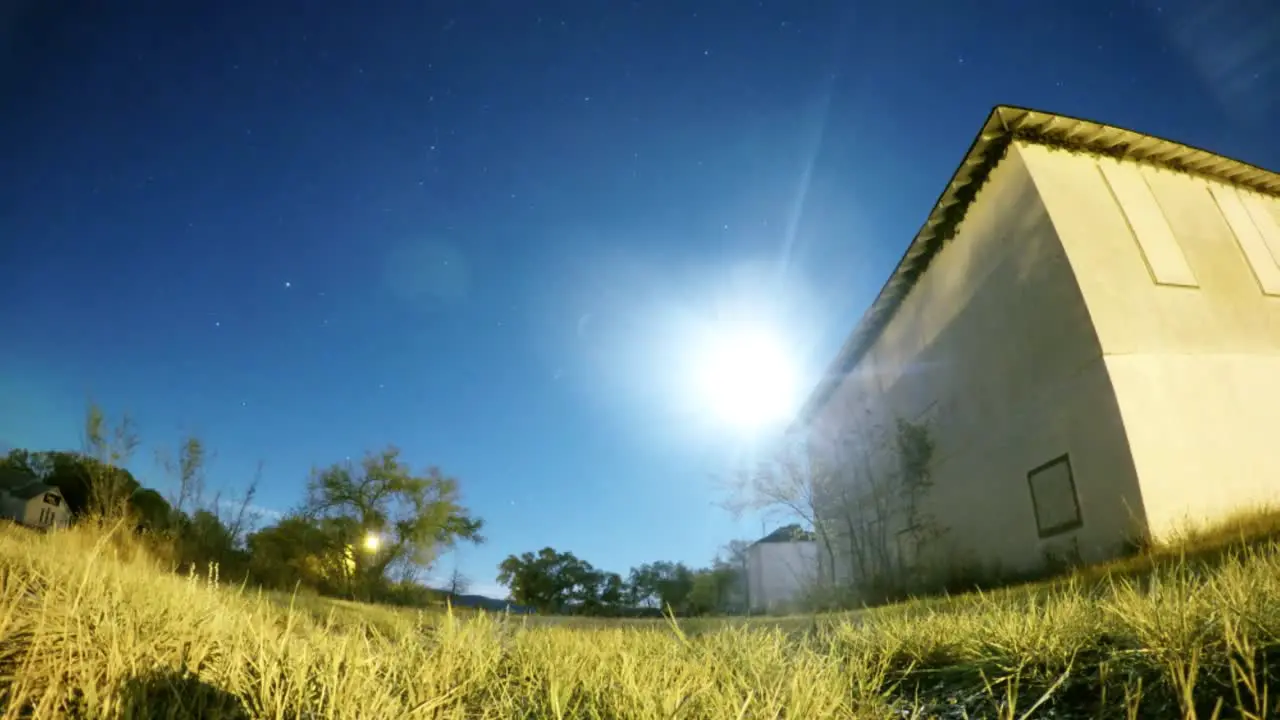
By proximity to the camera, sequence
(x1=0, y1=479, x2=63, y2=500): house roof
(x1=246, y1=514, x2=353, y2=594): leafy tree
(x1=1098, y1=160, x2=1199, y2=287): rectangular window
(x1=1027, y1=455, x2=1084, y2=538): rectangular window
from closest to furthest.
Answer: (x1=1027, y1=455, x2=1084, y2=538): rectangular window < (x1=1098, y1=160, x2=1199, y2=287): rectangular window < (x1=246, y1=514, x2=353, y2=594): leafy tree < (x1=0, y1=479, x2=63, y2=500): house roof

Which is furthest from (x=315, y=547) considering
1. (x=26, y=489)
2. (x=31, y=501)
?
(x=26, y=489)

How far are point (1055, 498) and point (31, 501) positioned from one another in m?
41.9

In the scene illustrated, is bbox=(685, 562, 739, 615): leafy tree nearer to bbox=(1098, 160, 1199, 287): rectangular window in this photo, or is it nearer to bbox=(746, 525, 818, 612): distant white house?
→ bbox=(746, 525, 818, 612): distant white house

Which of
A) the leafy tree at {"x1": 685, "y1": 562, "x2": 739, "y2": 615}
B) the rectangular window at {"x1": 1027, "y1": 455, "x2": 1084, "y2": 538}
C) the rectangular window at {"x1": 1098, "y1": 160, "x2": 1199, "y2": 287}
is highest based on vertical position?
the rectangular window at {"x1": 1098, "y1": 160, "x2": 1199, "y2": 287}

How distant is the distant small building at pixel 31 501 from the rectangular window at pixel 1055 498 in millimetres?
37882

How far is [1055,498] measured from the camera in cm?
923

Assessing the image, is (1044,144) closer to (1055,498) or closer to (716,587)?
(1055,498)

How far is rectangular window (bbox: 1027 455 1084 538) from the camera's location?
8891 mm

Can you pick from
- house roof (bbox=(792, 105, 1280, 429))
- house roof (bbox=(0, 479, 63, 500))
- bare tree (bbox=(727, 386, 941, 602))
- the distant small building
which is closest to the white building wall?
bare tree (bbox=(727, 386, 941, 602))

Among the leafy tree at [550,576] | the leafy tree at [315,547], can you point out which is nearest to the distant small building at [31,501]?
the leafy tree at [315,547]

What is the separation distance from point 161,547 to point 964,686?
37.3 ft

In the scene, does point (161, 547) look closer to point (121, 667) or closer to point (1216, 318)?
point (121, 667)

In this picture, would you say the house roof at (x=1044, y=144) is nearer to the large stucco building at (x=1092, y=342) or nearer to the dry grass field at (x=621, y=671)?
the large stucco building at (x=1092, y=342)

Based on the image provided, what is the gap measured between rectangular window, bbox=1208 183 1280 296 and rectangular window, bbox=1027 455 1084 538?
5.57 meters
